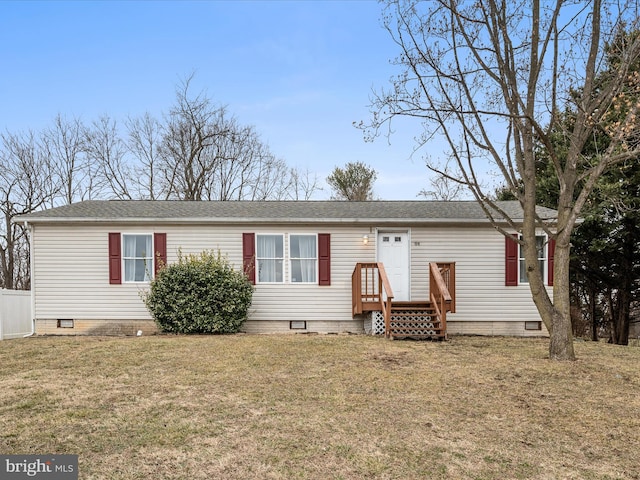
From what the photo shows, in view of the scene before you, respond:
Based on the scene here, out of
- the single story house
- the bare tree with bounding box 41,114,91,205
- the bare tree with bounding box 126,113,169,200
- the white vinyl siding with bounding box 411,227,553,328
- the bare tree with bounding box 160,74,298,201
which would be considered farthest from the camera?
the bare tree with bounding box 160,74,298,201

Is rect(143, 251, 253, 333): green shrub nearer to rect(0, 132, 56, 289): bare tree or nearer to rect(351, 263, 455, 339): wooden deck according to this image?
rect(351, 263, 455, 339): wooden deck

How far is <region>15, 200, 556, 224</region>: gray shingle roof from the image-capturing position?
10016mm

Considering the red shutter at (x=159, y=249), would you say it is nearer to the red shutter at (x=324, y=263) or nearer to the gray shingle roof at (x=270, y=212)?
the gray shingle roof at (x=270, y=212)

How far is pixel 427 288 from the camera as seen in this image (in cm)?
1035

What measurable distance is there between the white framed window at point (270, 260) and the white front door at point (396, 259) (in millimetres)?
2434

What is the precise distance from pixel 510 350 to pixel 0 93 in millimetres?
22267

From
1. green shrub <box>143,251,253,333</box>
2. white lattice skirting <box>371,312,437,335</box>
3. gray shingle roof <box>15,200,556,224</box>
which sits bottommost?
white lattice skirting <box>371,312,437,335</box>

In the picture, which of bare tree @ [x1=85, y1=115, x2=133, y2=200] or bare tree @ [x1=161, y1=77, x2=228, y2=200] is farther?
bare tree @ [x1=161, y1=77, x2=228, y2=200]

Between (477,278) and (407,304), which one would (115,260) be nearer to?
(407,304)

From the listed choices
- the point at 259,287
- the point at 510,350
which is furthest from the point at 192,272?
the point at 510,350

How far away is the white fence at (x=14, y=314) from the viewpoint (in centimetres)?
961

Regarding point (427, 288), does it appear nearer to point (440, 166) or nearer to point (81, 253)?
point (440, 166)

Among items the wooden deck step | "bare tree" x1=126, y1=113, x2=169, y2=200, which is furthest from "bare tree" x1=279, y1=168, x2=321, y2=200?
the wooden deck step

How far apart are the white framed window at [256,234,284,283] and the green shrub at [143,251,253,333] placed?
82cm
